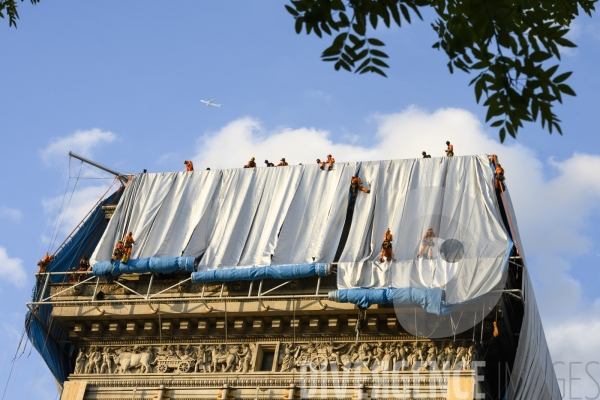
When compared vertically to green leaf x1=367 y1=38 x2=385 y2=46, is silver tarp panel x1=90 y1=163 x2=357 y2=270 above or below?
above

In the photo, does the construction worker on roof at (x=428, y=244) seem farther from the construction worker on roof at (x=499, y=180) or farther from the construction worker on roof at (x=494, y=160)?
the construction worker on roof at (x=494, y=160)

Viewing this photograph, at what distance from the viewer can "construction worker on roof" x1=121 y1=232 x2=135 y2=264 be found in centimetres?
2719

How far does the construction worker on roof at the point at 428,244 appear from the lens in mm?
25141

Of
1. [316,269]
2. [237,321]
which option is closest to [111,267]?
[237,321]

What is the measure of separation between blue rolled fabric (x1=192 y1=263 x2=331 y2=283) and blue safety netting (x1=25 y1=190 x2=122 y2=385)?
196 inches

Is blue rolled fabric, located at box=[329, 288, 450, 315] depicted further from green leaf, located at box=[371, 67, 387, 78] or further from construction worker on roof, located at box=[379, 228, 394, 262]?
green leaf, located at box=[371, 67, 387, 78]

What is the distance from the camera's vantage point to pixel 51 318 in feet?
90.4

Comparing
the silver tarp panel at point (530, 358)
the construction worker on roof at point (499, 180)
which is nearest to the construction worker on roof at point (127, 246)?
the construction worker on roof at point (499, 180)

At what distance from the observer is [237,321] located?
25.8 m

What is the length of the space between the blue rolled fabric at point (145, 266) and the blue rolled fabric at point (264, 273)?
641 millimetres

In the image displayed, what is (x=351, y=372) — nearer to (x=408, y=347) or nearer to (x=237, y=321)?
(x=408, y=347)

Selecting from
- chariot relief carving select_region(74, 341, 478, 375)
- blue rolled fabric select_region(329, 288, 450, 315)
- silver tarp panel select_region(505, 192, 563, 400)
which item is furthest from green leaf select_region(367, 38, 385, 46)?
silver tarp panel select_region(505, 192, 563, 400)

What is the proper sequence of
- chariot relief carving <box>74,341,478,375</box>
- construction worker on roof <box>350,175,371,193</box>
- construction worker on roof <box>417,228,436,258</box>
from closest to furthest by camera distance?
chariot relief carving <box>74,341,478,375</box>, construction worker on roof <box>417,228,436,258</box>, construction worker on roof <box>350,175,371,193</box>

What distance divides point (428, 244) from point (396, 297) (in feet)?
6.95
